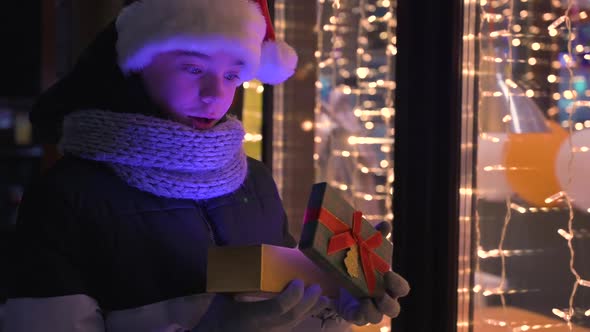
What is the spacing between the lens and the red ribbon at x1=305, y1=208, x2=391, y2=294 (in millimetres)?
953

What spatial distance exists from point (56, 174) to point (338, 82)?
1.69m

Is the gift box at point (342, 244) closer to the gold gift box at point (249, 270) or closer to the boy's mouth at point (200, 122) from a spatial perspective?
the gold gift box at point (249, 270)

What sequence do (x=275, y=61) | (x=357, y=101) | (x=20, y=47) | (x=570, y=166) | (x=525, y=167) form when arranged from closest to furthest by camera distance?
(x=275, y=61) → (x=570, y=166) → (x=525, y=167) → (x=357, y=101) → (x=20, y=47)

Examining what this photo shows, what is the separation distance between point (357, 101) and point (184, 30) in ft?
4.94

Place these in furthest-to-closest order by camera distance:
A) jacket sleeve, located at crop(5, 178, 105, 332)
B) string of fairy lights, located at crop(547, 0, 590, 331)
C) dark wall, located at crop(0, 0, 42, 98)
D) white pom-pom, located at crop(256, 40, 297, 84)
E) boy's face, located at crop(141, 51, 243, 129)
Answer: dark wall, located at crop(0, 0, 42, 98), string of fairy lights, located at crop(547, 0, 590, 331), white pom-pom, located at crop(256, 40, 297, 84), boy's face, located at crop(141, 51, 243, 129), jacket sleeve, located at crop(5, 178, 105, 332)

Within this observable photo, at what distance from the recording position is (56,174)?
1.13 metres

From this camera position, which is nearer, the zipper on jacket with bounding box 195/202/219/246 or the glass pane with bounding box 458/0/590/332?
the zipper on jacket with bounding box 195/202/219/246

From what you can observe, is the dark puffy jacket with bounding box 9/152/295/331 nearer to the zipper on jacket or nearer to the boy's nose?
the zipper on jacket

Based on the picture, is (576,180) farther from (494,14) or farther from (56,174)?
(56,174)

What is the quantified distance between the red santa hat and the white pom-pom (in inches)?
3.9

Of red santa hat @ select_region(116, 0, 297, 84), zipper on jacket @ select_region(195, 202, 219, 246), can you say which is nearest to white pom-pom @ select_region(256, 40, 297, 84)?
red santa hat @ select_region(116, 0, 297, 84)

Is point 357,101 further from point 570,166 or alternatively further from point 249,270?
point 249,270

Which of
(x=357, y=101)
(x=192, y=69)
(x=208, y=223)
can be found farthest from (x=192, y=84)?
(x=357, y=101)

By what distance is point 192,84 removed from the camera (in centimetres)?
114
